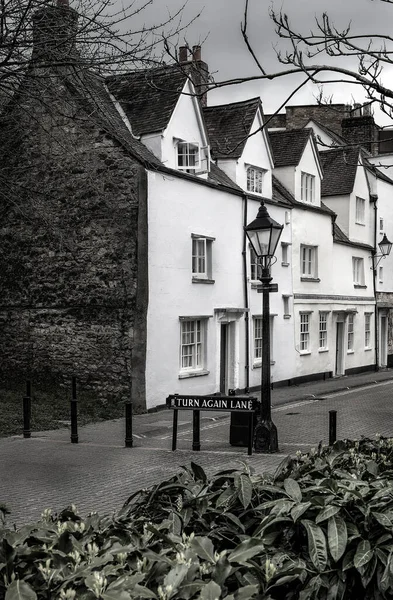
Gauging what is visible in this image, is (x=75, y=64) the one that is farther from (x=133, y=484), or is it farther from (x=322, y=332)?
(x=322, y=332)

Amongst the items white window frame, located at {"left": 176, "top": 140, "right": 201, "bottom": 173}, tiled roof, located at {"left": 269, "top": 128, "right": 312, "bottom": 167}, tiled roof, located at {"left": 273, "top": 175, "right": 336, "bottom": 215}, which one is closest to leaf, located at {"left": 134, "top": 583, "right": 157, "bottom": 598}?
white window frame, located at {"left": 176, "top": 140, "right": 201, "bottom": 173}

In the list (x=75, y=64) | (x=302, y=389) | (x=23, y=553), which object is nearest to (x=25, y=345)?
(x=302, y=389)

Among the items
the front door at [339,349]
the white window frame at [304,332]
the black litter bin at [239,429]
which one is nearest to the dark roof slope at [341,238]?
the front door at [339,349]

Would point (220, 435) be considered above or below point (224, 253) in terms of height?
below

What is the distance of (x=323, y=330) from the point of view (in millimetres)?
31953

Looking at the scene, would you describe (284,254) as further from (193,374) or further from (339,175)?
(193,374)

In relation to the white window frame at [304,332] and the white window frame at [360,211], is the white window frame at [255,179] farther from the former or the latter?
the white window frame at [360,211]

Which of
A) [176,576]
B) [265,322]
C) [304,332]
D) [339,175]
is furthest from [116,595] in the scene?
[339,175]

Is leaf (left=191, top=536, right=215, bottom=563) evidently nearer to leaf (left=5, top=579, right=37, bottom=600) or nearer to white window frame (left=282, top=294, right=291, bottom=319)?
leaf (left=5, top=579, right=37, bottom=600)

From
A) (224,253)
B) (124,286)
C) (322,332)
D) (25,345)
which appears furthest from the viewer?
(322,332)

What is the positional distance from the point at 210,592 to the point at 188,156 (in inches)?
822

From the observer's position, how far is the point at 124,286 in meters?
20.9

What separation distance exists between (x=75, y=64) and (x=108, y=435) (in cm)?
967

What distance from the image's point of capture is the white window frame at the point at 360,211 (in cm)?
3566
